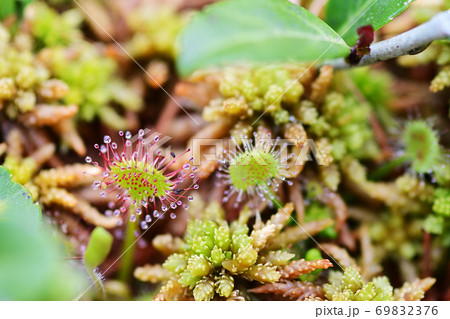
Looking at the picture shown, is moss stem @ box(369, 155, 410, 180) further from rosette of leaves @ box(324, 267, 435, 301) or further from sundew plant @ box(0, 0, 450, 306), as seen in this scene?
rosette of leaves @ box(324, 267, 435, 301)

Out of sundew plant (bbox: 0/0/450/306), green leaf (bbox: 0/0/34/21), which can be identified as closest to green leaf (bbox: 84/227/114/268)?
sundew plant (bbox: 0/0/450/306)

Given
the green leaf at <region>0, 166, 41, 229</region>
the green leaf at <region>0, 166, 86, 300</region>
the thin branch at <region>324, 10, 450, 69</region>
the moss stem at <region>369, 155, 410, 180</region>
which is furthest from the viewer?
the moss stem at <region>369, 155, 410, 180</region>

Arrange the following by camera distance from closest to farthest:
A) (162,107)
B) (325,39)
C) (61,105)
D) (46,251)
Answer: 1. (46,251)
2. (325,39)
3. (61,105)
4. (162,107)

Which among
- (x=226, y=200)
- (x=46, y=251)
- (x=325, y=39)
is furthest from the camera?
(x=226, y=200)

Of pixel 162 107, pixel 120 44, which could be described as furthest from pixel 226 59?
pixel 120 44

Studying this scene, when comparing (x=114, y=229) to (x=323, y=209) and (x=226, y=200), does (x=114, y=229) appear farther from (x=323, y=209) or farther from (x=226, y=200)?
(x=323, y=209)

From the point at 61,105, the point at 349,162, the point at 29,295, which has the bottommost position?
the point at 29,295

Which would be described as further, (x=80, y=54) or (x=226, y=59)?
(x=80, y=54)
